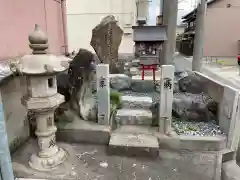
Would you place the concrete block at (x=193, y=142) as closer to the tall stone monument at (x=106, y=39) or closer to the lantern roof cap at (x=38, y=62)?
the lantern roof cap at (x=38, y=62)

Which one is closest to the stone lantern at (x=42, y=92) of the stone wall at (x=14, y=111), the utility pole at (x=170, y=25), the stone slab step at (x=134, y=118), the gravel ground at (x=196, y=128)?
the stone wall at (x=14, y=111)

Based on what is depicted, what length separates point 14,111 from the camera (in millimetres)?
3189

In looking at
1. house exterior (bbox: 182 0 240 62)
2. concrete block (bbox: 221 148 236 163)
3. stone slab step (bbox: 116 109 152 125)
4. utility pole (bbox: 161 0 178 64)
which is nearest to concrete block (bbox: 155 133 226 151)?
concrete block (bbox: 221 148 236 163)

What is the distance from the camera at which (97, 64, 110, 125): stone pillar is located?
11.1ft

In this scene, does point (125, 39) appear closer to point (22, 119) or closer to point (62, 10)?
point (62, 10)

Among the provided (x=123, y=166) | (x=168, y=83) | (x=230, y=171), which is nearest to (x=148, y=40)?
(x=168, y=83)

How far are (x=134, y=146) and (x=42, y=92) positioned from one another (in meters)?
1.54

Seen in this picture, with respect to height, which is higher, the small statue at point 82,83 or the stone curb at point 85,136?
the small statue at point 82,83

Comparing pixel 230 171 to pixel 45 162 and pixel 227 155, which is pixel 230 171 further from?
pixel 45 162

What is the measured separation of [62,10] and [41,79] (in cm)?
391

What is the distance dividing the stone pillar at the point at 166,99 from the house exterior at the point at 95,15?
9328 mm

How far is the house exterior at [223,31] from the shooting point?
44.2 feet

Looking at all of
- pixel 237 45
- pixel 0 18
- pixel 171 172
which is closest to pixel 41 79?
pixel 0 18

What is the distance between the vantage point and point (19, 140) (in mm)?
3346
